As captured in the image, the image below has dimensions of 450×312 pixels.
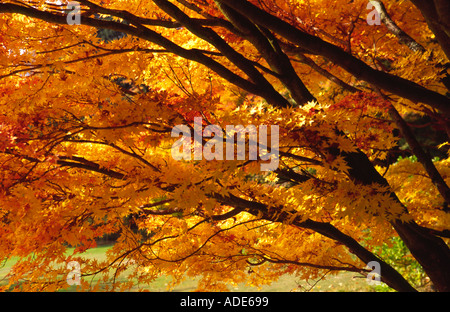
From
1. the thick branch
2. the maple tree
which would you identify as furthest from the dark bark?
the thick branch

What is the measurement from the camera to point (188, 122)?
266cm

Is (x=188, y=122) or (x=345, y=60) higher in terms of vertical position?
(x=345, y=60)

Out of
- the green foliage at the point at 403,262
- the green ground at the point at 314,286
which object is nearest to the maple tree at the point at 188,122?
the green foliage at the point at 403,262

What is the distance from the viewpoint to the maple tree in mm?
2396

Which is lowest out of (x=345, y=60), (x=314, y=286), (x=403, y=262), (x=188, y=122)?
(x=314, y=286)

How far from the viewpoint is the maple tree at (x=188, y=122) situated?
2396 mm

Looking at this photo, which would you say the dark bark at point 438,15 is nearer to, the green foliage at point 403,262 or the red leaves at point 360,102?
the red leaves at point 360,102

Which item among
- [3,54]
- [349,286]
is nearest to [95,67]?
[3,54]

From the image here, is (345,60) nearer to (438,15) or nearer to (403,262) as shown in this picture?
(438,15)

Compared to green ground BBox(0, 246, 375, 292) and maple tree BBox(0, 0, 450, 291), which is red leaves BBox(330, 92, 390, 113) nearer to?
maple tree BBox(0, 0, 450, 291)

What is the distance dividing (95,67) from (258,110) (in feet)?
3.90

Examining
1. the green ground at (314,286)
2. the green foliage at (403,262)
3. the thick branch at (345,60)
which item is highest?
the thick branch at (345,60)

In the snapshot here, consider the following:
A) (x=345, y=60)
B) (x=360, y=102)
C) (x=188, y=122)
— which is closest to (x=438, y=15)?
(x=345, y=60)
